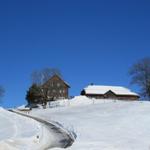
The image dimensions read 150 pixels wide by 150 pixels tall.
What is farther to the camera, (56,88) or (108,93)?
(108,93)

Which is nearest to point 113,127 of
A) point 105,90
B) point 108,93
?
point 108,93

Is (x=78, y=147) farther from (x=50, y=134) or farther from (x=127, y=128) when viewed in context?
(x=127, y=128)

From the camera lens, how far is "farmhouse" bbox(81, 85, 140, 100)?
524 ft

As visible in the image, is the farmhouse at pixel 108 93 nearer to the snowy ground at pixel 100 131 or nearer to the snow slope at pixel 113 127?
the snowy ground at pixel 100 131

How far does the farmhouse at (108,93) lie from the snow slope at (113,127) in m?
64.3

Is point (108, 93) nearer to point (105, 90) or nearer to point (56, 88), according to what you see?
point (105, 90)

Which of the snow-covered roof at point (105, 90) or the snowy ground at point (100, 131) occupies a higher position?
the snow-covered roof at point (105, 90)

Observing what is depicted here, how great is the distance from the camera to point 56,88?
14888 cm

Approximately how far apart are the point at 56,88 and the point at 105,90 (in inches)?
850

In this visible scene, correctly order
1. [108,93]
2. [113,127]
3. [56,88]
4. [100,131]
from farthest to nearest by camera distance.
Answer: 1. [108,93]
2. [56,88]
3. [113,127]
4. [100,131]

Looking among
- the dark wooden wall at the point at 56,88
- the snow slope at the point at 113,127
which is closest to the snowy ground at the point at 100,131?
the snow slope at the point at 113,127

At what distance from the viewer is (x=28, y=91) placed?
5408 inches

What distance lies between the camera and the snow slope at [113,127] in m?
38.6

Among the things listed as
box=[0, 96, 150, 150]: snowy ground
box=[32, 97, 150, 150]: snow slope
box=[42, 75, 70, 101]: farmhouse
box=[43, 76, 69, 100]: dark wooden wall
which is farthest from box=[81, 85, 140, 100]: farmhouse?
box=[32, 97, 150, 150]: snow slope
